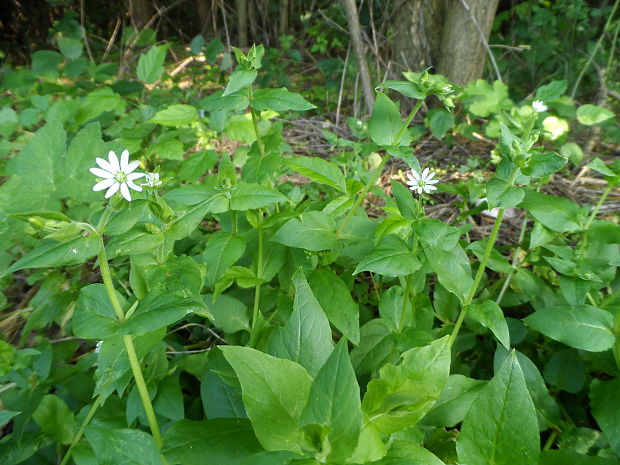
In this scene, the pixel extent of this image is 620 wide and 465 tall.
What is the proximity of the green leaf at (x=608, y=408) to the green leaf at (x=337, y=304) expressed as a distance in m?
0.69

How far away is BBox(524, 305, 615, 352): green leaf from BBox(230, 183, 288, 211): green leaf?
835 mm

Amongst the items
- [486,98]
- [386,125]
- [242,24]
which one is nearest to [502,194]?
[386,125]

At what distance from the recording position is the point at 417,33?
3271 mm

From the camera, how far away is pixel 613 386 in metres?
1.14

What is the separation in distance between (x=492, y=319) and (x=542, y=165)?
1.35ft

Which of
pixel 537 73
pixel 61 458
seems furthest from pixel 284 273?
pixel 537 73

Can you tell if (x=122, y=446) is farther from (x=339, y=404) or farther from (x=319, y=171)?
(x=319, y=171)

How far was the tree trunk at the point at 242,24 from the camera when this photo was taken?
5078mm

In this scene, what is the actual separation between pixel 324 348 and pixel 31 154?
161 centimetres

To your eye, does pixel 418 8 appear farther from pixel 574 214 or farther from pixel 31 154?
pixel 31 154

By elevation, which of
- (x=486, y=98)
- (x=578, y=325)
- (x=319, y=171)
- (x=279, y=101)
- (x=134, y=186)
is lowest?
(x=578, y=325)

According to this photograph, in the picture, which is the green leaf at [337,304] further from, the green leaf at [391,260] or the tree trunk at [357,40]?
the tree trunk at [357,40]

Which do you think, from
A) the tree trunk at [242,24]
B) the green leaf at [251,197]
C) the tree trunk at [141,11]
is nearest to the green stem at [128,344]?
the green leaf at [251,197]

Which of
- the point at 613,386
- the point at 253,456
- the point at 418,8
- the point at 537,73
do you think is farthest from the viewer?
the point at 537,73
